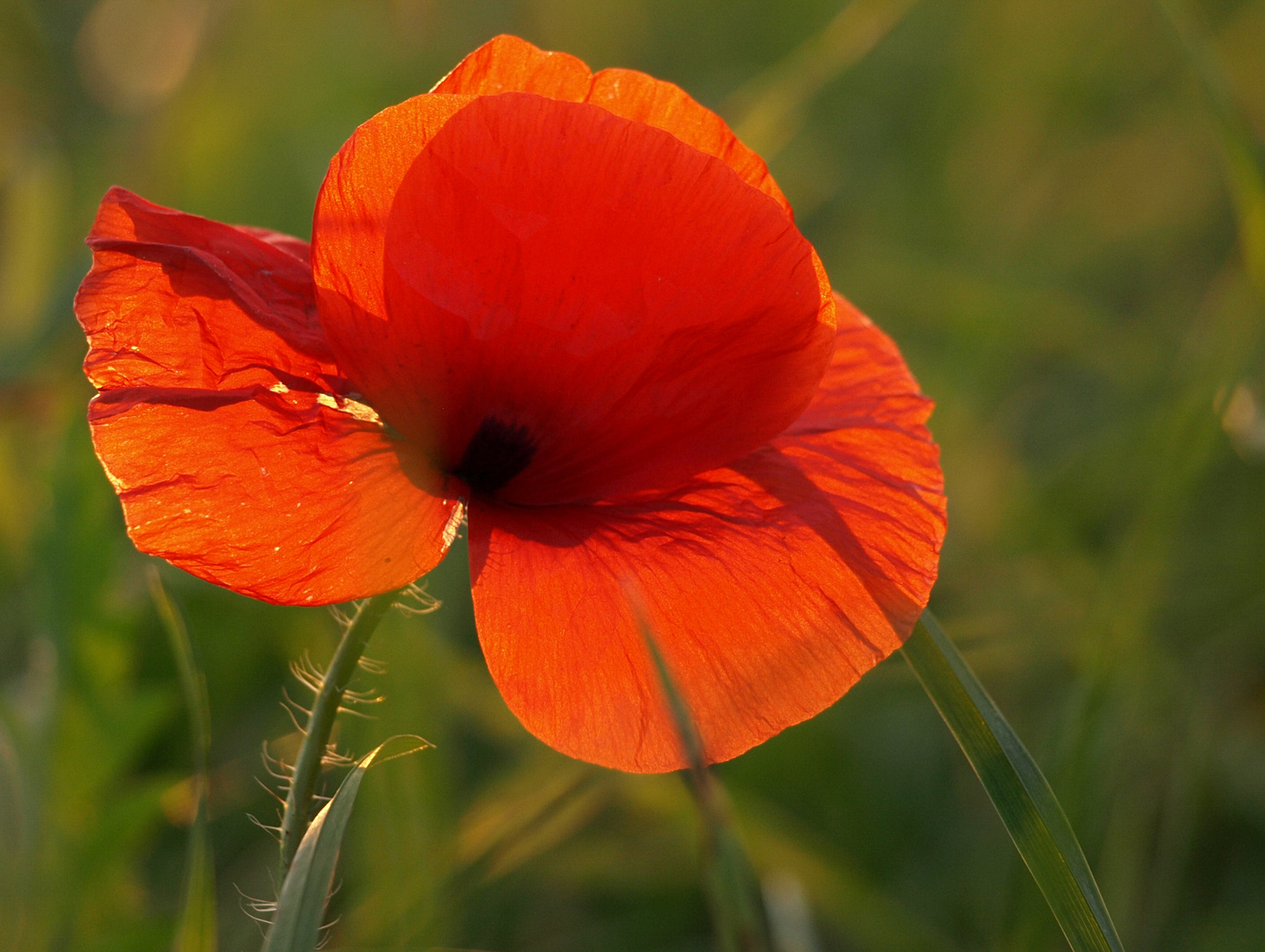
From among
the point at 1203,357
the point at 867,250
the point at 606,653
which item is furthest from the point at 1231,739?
the point at 606,653

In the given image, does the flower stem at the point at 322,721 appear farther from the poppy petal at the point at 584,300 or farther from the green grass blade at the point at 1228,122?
the green grass blade at the point at 1228,122

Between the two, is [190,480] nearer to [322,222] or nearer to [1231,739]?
[322,222]

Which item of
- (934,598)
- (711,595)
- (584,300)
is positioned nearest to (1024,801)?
(711,595)

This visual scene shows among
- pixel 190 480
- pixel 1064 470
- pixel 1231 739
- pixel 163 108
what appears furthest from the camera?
pixel 163 108

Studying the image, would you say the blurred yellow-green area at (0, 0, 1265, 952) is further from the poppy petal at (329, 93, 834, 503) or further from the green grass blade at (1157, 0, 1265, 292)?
the poppy petal at (329, 93, 834, 503)

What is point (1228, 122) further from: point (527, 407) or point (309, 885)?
point (309, 885)
